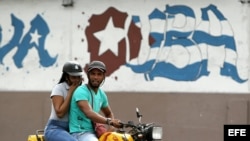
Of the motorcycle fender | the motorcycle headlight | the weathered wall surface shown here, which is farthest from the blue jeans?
the weathered wall surface

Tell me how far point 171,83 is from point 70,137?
166 inches

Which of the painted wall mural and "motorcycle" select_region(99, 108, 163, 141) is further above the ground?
the painted wall mural

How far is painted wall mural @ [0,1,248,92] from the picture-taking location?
10367 mm

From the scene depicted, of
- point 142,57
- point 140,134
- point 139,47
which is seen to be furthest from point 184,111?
point 140,134

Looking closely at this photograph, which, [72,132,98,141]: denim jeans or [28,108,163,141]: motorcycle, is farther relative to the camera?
[72,132,98,141]: denim jeans

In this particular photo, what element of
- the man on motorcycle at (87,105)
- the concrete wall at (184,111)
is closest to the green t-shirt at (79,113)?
the man on motorcycle at (87,105)

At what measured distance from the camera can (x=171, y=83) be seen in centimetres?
1048

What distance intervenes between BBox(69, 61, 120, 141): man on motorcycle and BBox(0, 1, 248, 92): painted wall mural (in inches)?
153

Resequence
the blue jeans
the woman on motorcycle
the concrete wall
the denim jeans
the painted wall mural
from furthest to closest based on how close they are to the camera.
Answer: the painted wall mural
the concrete wall
the woman on motorcycle
the blue jeans
the denim jeans

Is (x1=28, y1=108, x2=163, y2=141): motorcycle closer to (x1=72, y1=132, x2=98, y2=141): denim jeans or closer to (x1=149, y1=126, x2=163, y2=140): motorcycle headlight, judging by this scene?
(x1=149, y1=126, x2=163, y2=140): motorcycle headlight

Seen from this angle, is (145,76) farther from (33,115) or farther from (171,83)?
(33,115)

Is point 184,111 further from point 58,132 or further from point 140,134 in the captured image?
point 140,134

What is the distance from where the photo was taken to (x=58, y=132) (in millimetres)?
6621

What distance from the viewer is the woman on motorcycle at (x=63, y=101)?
668 cm
